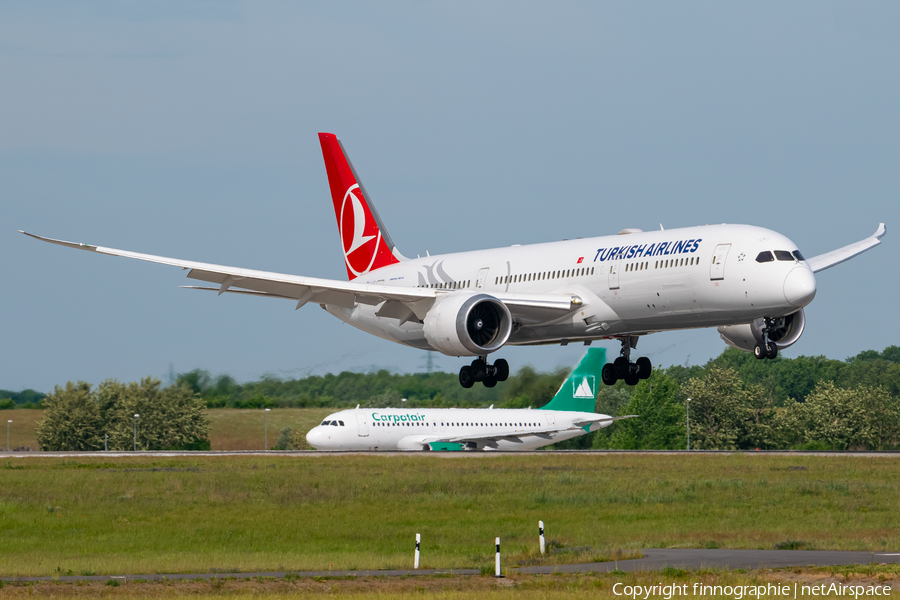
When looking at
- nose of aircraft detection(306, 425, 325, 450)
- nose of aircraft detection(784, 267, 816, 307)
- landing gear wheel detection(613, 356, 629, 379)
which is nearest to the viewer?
nose of aircraft detection(784, 267, 816, 307)

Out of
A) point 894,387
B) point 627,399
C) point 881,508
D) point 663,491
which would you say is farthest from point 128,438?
point 894,387

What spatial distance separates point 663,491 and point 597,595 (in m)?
42.9

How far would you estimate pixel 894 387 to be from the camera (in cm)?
15988

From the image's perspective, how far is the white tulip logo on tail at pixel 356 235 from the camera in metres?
63.6

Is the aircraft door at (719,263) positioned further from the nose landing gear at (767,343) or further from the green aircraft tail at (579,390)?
the green aircraft tail at (579,390)

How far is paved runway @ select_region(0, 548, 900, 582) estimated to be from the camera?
3866 centimetres

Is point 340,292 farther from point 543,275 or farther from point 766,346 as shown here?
point 766,346

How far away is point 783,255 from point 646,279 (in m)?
5.21

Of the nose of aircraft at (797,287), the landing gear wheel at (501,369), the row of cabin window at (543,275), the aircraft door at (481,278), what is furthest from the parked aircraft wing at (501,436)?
the nose of aircraft at (797,287)

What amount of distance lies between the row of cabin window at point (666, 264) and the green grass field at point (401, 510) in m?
10.8

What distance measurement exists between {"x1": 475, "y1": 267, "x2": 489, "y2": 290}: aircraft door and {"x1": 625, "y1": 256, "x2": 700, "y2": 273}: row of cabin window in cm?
928

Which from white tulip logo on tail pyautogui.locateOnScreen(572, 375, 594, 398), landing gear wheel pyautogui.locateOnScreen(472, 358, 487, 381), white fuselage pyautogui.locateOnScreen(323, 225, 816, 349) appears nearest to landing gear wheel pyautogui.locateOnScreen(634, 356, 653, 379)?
white fuselage pyautogui.locateOnScreen(323, 225, 816, 349)

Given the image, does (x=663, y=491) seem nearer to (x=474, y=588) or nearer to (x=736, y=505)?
(x=736, y=505)

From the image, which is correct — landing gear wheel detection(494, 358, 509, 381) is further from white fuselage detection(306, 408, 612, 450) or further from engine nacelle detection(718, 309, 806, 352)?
white fuselage detection(306, 408, 612, 450)
